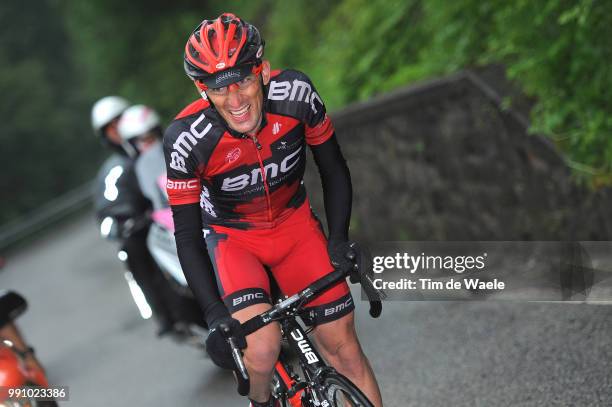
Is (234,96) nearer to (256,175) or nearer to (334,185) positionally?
(256,175)

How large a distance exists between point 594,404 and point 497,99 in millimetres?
3527

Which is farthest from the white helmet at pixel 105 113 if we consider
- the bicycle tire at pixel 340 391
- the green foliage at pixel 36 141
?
the green foliage at pixel 36 141

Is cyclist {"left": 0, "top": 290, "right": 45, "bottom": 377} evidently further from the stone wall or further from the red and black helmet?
the stone wall

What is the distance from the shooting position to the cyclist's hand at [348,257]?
4262mm

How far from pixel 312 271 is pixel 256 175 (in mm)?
586

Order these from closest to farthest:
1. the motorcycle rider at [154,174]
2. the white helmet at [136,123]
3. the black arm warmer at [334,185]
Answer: the black arm warmer at [334,185]
the motorcycle rider at [154,174]
the white helmet at [136,123]

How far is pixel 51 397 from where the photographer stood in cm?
582

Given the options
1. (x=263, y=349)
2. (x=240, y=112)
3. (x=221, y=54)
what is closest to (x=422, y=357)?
(x=263, y=349)

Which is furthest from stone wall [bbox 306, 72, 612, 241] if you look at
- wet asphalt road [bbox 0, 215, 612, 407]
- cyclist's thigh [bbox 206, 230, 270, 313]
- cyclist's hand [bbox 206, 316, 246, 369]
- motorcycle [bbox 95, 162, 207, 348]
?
cyclist's hand [bbox 206, 316, 246, 369]

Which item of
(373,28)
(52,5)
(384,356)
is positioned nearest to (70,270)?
(373,28)

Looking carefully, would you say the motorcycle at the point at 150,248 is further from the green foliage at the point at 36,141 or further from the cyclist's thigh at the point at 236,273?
the green foliage at the point at 36,141

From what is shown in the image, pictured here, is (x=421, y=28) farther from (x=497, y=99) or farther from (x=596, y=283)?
(x=596, y=283)

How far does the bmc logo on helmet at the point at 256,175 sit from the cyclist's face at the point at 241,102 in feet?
0.84

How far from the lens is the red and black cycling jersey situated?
425cm
